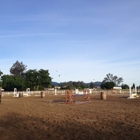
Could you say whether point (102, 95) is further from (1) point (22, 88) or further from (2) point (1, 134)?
(1) point (22, 88)

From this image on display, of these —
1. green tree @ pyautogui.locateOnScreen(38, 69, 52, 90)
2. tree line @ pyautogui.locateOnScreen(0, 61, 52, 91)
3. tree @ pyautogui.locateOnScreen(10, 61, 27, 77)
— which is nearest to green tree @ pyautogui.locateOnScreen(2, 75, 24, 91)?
tree line @ pyautogui.locateOnScreen(0, 61, 52, 91)

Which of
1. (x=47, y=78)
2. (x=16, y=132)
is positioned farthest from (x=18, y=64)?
(x=16, y=132)

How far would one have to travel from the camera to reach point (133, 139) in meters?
8.37

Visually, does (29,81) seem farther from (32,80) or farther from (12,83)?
(12,83)

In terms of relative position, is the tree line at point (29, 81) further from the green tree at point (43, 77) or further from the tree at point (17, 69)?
the tree at point (17, 69)

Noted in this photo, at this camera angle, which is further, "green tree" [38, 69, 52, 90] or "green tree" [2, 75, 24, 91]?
"green tree" [38, 69, 52, 90]

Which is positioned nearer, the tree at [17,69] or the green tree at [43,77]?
the green tree at [43,77]

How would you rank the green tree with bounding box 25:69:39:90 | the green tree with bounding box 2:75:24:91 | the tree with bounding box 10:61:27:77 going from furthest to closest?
1. the tree with bounding box 10:61:27:77
2. the green tree with bounding box 25:69:39:90
3. the green tree with bounding box 2:75:24:91

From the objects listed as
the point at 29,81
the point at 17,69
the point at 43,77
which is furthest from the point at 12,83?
the point at 17,69

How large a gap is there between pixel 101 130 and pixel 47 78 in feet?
267

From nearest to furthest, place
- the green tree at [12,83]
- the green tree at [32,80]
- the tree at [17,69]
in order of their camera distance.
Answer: the green tree at [12,83] < the green tree at [32,80] < the tree at [17,69]

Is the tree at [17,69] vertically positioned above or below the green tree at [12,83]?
above

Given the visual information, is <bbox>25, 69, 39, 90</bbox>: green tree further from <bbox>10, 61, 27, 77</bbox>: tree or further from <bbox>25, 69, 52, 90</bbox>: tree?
<bbox>10, 61, 27, 77</bbox>: tree

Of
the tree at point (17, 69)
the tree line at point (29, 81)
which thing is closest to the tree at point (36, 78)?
the tree line at point (29, 81)
